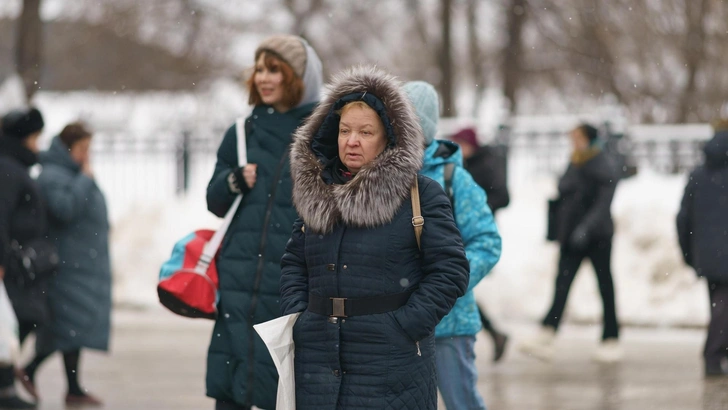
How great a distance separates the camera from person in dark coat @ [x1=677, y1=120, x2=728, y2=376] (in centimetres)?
830

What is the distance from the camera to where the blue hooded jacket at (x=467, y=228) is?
4.83 metres

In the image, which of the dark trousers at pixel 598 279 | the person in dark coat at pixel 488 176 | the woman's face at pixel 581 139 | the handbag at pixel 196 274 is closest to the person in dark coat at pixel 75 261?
the person in dark coat at pixel 488 176

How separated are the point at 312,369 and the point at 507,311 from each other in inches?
327

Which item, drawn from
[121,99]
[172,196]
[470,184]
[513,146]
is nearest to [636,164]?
[513,146]

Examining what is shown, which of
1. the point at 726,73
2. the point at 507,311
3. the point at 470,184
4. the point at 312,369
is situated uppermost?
the point at 726,73

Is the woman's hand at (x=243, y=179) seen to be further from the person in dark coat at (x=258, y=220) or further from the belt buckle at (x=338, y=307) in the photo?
the belt buckle at (x=338, y=307)

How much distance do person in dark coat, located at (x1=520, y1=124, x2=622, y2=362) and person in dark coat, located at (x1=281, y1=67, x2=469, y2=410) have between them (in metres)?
5.28

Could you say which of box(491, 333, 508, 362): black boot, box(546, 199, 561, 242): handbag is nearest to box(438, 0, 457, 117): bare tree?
box(546, 199, 561, 242): handbag

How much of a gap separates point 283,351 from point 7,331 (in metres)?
3.67

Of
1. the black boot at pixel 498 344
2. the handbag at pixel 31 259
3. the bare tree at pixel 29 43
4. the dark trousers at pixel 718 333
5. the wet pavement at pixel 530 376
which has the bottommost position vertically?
the wet pavement at pixel 530 376

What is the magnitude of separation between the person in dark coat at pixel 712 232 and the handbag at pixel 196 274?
432 centimetres

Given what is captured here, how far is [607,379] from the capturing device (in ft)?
27.5

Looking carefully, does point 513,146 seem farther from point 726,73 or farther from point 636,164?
point 726,73

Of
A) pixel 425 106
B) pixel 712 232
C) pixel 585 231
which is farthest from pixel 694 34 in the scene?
pixel 425 106
